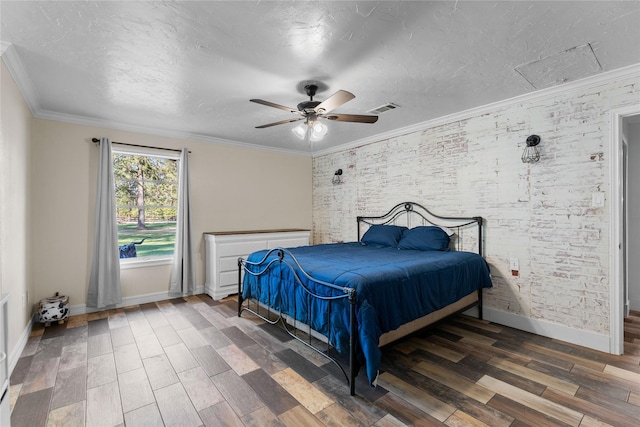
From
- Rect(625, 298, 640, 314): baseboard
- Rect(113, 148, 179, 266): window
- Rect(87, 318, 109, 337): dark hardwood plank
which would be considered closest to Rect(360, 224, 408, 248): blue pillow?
Rect(625, 298, 640, 314): baseboard

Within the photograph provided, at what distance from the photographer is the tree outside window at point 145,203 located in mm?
4254

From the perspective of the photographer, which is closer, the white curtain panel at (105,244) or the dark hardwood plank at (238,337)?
the dark hardwood plank at (238,337)

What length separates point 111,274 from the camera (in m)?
3.93

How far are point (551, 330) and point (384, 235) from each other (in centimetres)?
204

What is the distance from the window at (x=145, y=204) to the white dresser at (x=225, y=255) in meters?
0.65

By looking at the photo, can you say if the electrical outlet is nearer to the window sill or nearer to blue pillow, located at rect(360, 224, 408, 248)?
blue pillow, located at rect(360, 224, 408, 248)

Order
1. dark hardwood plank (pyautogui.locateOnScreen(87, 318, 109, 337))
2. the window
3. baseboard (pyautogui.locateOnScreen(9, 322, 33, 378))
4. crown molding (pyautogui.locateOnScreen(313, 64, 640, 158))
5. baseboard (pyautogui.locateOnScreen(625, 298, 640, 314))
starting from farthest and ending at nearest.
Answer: the window → baseboard (pyautogui.locateOnScreen(625, 298, 640, 314)) → dark hardwood plank (pyautogui.locateOnScreen(87, 318, 109, 337)) → crown molding (pyautogui.locateOnScreen(313, 64, 640, 158)) → baseboard (pyautogui.locateOnScreen(9, 322, 33, 378))

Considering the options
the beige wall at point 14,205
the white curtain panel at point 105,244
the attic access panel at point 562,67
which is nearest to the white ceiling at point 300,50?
the attic access panel at point 562,67

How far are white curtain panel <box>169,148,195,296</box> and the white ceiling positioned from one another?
50.0 inches

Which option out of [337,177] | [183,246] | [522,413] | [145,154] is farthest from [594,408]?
[145,154]

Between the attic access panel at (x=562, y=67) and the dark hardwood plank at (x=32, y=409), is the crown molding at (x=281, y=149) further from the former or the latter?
the dark hardwood plank at (x=32, y=409)

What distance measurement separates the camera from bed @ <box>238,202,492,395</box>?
2127 millimetres

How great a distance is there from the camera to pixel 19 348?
2.70 m

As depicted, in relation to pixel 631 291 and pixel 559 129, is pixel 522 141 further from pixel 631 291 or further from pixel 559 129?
pixel 631 291
